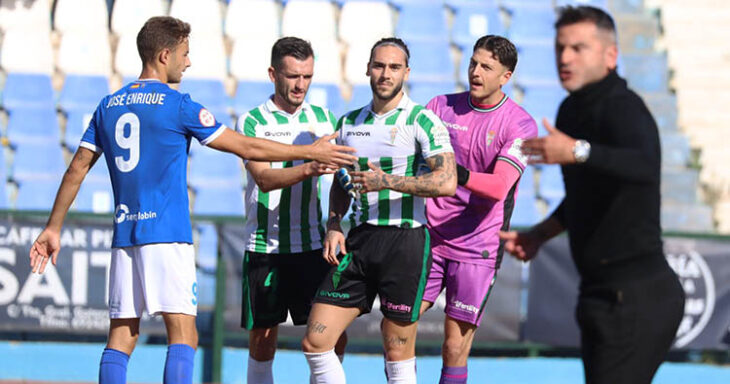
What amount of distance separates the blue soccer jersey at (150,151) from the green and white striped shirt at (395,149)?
0.91 m

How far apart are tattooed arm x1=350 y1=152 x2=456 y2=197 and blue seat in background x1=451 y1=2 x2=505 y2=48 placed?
849 centimetres

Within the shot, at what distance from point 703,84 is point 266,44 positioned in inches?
266

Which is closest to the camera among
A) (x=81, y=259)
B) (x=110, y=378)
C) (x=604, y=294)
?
(x=604, y=294)

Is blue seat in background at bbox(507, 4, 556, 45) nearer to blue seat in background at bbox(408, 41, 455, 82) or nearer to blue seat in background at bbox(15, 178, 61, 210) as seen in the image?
blue seat in background at bbox(408, 41, 455, 82)

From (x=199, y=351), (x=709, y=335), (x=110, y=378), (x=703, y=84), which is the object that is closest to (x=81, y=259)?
(x=199, y=351)

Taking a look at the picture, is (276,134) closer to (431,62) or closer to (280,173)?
(280,173)

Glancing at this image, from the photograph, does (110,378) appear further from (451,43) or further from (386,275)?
(451,43)

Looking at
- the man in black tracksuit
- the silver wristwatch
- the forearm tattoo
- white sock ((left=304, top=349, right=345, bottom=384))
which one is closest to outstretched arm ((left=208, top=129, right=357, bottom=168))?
the forearm tattoo

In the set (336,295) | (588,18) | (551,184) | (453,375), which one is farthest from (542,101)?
(588,18)

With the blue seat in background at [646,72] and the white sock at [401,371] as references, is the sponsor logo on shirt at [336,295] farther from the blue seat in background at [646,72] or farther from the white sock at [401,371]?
the blue seat in background at [646,72]

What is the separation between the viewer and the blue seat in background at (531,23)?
14.0 metres

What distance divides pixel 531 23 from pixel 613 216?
1050cm

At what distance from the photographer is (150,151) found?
5.47 metres

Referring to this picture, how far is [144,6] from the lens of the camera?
539 inches
